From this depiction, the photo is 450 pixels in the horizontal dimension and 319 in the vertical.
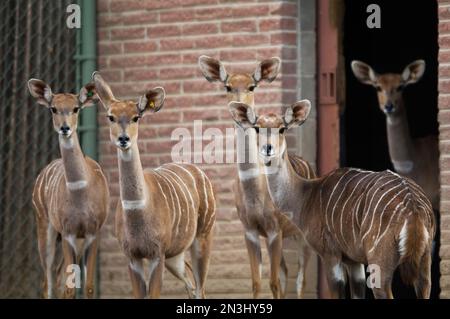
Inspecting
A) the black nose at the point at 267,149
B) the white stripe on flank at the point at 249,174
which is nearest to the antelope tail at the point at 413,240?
the black nose at the point at 267,149

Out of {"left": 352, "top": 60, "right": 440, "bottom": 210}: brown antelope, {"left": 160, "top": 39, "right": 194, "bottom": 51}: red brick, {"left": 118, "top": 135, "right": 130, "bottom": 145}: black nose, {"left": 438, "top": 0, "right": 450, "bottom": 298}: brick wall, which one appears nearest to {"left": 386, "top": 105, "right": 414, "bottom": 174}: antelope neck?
{"left": 352, "top": 60, "right": 440, "bottom": 210}: brown antelope

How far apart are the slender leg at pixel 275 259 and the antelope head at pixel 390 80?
173 centimetres

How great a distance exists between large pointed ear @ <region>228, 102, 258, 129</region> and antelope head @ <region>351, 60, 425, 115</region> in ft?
5.29

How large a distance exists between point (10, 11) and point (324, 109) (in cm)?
278

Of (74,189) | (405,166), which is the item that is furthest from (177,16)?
(405,166)

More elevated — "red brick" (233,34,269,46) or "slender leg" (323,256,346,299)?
"red brick" (233,34,269,46)

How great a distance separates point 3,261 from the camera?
12016mm

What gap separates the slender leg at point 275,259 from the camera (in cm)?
1012

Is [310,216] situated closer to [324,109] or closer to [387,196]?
[387,196]

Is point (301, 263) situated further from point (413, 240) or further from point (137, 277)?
point (413, 240)

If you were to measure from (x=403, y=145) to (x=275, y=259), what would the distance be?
1.95 metres

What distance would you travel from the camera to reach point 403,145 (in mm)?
11586

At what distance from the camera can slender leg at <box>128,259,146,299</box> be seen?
9.53 m

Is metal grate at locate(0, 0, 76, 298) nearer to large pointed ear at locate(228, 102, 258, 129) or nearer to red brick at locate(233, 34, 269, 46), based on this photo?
red brick at locate(233, 34, 269, 46)
